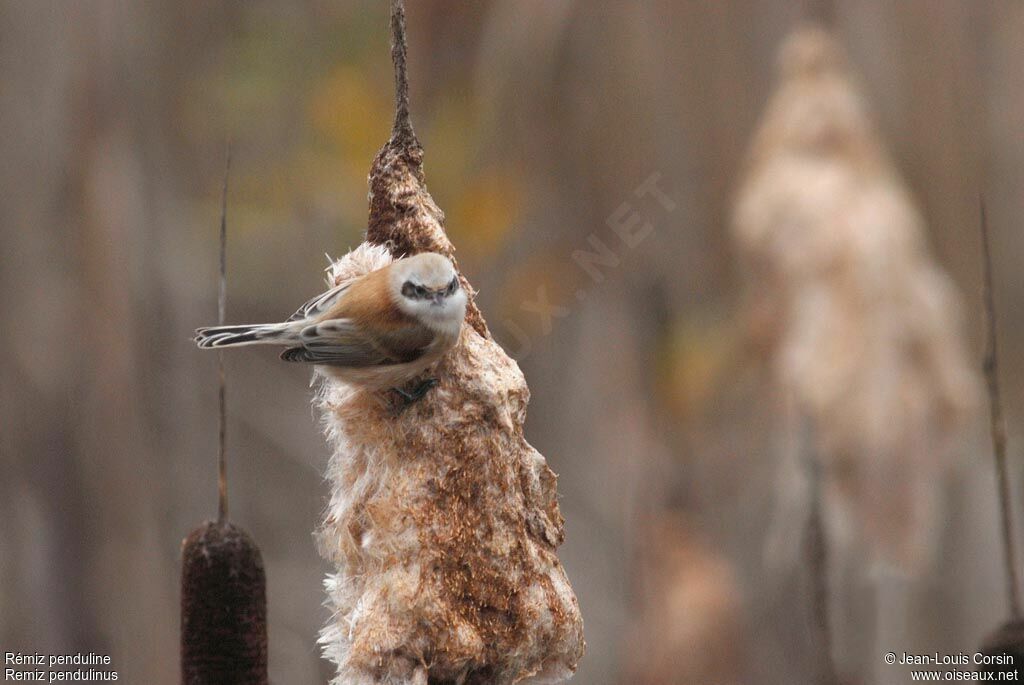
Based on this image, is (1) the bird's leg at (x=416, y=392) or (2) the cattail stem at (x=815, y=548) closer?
(1) the bird's leg at (x=416, y=392)

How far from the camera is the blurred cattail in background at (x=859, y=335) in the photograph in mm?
4199

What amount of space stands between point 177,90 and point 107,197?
54 cm

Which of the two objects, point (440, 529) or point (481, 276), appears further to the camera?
point (481, 276)

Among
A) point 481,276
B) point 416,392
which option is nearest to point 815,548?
point 481,276

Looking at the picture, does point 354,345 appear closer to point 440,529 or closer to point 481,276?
point 440,529

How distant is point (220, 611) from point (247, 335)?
1.66 ft

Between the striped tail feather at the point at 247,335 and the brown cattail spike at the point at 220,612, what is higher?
the striped tail feather at the point at 247,335

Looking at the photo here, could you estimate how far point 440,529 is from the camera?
2.11m

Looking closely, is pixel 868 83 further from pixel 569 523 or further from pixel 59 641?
pixel 59 641

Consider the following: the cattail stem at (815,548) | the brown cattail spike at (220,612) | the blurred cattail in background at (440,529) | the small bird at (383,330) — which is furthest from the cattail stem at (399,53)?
the cattail stem at (815,548)

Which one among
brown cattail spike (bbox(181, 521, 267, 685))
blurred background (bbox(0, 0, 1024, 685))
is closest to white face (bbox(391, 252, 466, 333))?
brown cattail spike (bbox(181, 521, 267, 685))

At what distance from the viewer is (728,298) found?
4.84m

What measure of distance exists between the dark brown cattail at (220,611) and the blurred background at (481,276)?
2.53 metres

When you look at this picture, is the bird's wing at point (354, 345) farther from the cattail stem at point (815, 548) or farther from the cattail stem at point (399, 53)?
the cattail stem at point (815, 548)
